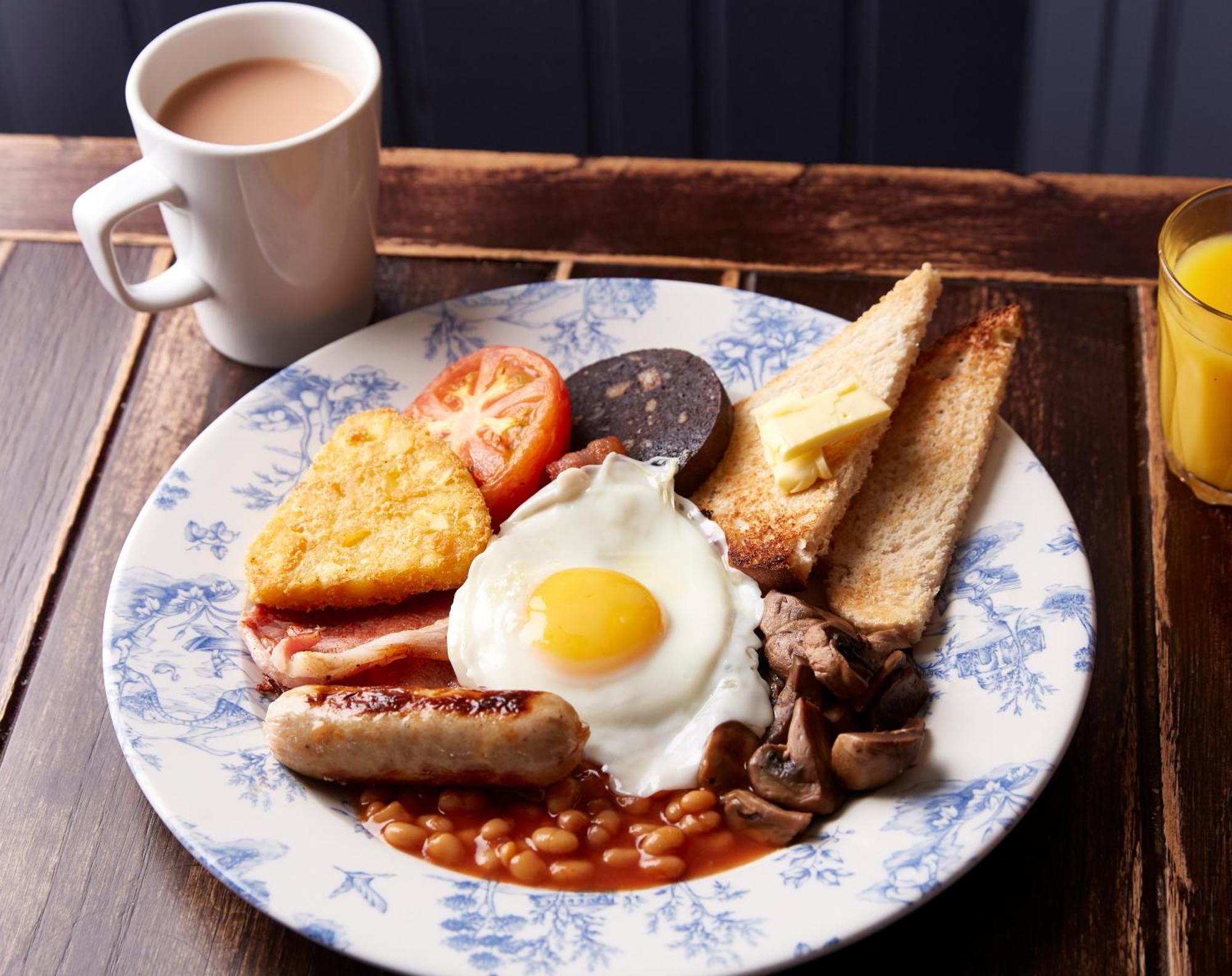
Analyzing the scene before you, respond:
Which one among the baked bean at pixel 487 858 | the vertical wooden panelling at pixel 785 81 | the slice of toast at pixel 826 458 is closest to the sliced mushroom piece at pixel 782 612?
the slice of toast at pixel 826 458

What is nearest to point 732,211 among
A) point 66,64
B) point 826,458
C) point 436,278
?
point 436,278

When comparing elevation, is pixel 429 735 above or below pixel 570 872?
above

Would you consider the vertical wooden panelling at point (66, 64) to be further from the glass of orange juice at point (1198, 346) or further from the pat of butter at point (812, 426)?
the glass of orange juice at point (1198, 346)

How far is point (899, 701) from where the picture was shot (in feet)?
8.28

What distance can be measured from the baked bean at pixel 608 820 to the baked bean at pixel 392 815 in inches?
13.4

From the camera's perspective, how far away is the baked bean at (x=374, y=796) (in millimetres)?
2490

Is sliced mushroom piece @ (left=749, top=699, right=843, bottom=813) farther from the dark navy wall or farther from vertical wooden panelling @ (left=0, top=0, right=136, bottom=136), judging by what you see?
vertical wooden panelling @ (left=0, top=0, right=136, bottom=136)

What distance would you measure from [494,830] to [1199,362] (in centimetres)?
186

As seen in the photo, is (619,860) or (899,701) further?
(899,701)

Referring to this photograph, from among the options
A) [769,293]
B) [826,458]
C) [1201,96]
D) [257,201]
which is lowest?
[1201,96]

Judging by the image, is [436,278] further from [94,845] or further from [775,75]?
[775,75]

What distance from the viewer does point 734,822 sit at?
7.91 ft

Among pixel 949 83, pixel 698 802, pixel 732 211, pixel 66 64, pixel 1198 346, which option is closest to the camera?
pixel 698 802

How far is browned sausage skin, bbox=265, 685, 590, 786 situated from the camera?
2.36 meters
